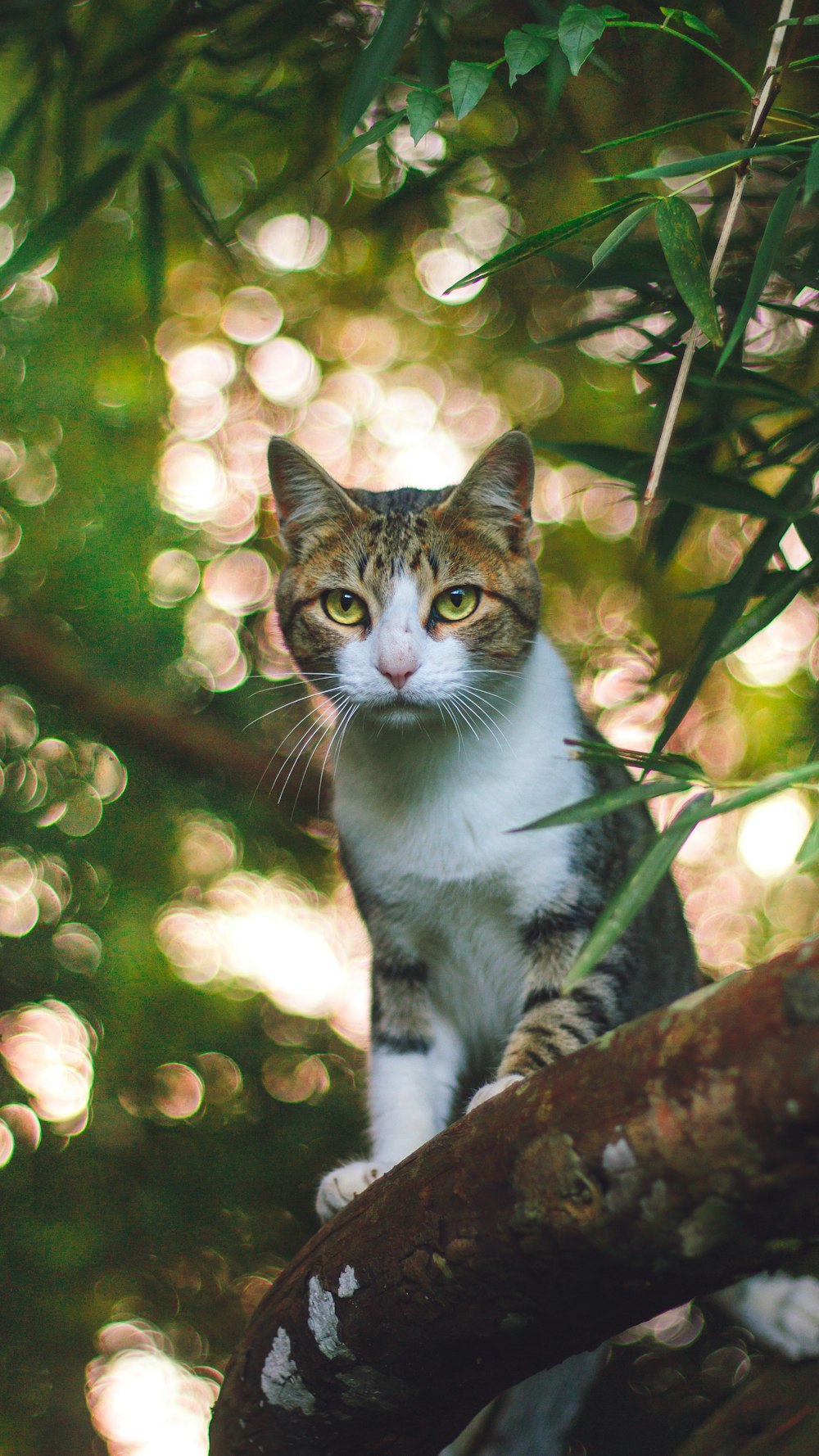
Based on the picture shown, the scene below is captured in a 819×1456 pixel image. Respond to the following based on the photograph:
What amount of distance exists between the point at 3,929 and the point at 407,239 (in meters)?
2.16

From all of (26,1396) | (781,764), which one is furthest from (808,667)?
(26,1396)

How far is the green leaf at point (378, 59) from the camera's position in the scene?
1426 mm

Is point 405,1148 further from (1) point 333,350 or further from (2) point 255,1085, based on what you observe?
(1) point 333,350

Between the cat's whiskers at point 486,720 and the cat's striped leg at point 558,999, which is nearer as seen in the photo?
the cat's striped leg at point 558,999

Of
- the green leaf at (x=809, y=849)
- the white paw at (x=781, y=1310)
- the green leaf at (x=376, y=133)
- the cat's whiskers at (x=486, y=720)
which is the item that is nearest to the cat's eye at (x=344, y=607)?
the cat's whiskers at (x=486, y=720)

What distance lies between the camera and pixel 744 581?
1482 millimetres

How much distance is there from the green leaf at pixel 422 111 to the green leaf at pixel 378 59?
251 millimetres

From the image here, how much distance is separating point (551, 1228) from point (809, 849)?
1.22ft

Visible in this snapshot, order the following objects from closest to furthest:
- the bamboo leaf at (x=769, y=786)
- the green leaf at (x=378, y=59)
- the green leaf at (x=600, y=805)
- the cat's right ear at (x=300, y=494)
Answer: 1. the bamboo leaf at (x=769, y=786)
2. the green leaf at (x=600, y=805)
3. the green leaf at (x=378, y=59)
4. the cat's right ear at (x=300, y=494)

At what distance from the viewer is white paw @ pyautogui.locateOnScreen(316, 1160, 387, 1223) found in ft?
5.59

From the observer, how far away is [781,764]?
2660 mm

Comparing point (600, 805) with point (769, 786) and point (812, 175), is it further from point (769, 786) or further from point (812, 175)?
point (812, 175)

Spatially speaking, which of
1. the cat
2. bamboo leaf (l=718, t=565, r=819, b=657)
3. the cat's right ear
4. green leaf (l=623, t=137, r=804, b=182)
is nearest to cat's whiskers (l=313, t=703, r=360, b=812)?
the cat

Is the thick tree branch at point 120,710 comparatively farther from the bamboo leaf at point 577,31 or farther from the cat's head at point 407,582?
the bamboo leaf at point 577,31
